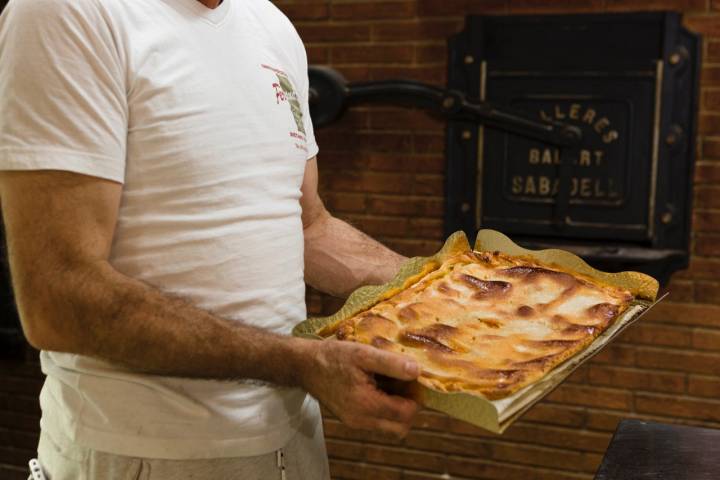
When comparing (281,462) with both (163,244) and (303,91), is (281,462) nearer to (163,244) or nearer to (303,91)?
(163,244)

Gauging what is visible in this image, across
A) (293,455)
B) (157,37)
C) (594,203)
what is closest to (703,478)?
(293,455)

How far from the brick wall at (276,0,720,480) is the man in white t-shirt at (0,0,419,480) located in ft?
5.09

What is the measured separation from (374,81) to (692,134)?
1.05 meters

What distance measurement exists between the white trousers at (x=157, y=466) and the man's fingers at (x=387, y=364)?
14.5 inches

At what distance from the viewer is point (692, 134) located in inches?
109

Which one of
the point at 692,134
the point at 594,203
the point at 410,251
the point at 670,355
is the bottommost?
the point at 670,355

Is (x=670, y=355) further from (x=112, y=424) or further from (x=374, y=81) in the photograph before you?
(x=112, y=424)

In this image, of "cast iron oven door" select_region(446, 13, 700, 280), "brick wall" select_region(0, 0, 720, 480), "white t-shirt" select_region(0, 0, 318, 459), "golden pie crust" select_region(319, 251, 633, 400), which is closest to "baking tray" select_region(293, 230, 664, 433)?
"golden pie crust" select_region(319, 251, 633, 400)

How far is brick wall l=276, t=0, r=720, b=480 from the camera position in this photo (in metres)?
2.83

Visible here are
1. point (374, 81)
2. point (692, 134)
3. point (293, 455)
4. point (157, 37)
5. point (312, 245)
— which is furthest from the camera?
point (374, 81)

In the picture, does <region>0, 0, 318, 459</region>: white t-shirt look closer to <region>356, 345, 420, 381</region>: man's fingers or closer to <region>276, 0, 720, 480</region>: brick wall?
<region>356, 345, 420, 381</region>: man's fingers

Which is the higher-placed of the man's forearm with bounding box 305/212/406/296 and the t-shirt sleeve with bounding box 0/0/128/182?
Result: the t-shirt sleeve with bounding box 0/0/128/182

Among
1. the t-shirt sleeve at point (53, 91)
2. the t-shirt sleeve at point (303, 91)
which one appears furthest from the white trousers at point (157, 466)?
the t-shirt sleeve at point (303, 91)

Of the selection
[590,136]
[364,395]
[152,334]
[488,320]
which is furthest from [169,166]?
[590,136]
